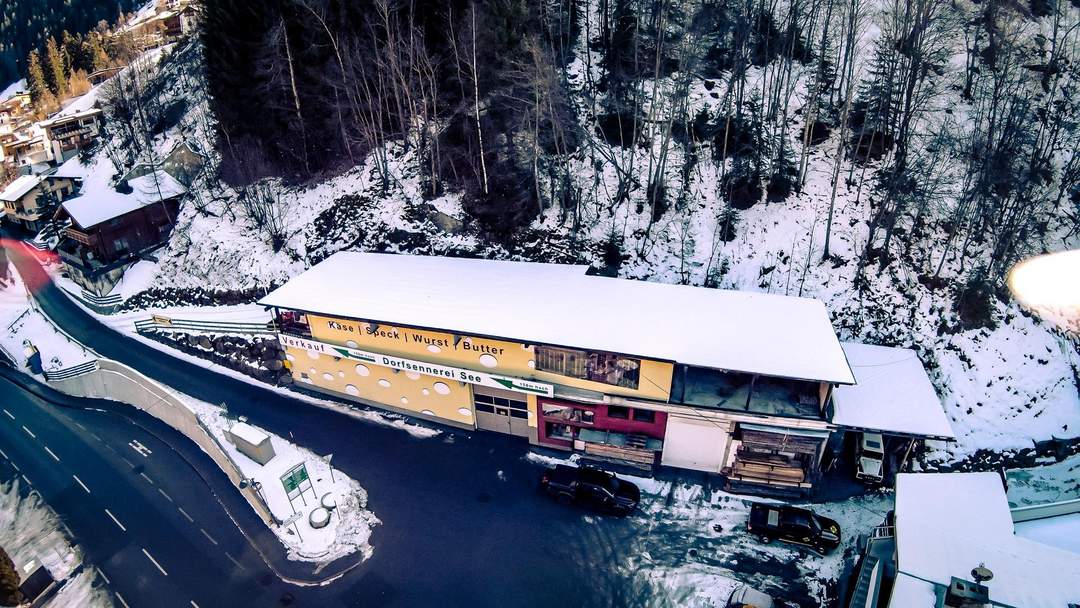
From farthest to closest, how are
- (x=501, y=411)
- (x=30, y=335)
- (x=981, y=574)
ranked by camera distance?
(x=30, y=335), (x=501, y=411), (x=981, y=574)

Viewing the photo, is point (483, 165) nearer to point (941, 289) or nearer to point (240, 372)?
point (240, 372)

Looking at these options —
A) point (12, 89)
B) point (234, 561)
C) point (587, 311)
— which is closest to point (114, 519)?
point (234, 561)

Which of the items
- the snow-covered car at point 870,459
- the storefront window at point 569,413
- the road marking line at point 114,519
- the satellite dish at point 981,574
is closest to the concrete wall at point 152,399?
the road marking line at point 114,519

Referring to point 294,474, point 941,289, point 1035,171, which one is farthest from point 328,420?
point 1035,171

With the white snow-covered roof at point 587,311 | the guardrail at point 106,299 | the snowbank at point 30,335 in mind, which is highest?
the white snow-covered roof at point 587,311

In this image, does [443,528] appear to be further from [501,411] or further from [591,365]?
[591,365]

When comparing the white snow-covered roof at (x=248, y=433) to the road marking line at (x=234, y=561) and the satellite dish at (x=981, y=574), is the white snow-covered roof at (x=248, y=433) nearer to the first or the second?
the road marking line at (x=234, y=561)
